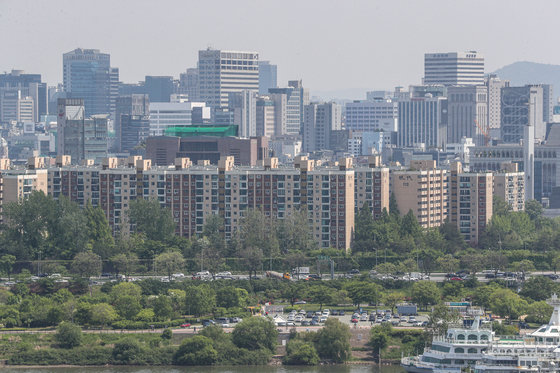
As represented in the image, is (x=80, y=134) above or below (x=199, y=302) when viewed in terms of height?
above

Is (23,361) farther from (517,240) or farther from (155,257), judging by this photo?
(517,240)

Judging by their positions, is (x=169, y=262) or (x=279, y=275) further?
(x=279, y=275)

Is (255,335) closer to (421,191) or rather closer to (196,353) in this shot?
(196,353)

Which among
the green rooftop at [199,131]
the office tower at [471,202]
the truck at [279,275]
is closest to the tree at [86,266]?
the truck at [279,275]

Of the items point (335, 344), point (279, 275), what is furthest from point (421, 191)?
point (335, 344)

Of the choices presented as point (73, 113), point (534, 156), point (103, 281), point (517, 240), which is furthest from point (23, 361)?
point (73, 113)

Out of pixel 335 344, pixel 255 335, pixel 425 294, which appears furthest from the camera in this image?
pixel 425 294

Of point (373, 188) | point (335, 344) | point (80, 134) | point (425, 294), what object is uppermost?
point (80, 134)
